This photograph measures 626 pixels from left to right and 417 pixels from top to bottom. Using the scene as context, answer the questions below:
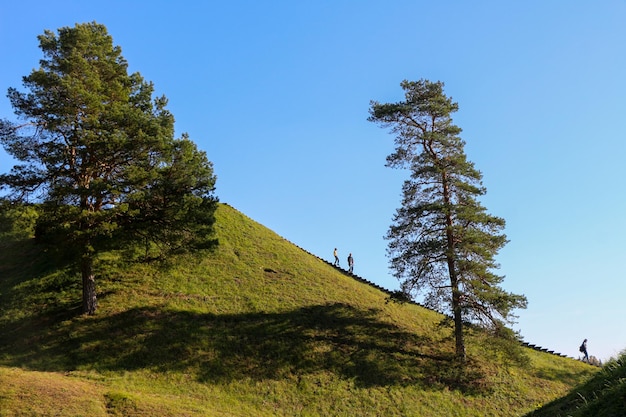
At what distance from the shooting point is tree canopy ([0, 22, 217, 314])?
21375 mm

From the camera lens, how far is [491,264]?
82.3 feet

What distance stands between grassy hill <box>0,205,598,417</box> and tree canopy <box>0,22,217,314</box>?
2544 mm

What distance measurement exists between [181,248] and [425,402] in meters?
14.0

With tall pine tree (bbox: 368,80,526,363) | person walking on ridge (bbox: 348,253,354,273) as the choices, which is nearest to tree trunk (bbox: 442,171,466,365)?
tall pine tree (bbox: 368,80,526,363)

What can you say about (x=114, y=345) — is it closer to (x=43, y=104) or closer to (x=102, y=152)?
(x=102, y=152)

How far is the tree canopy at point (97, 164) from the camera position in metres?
21.4

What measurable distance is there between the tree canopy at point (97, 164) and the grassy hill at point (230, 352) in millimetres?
2544

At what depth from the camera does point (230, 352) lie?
873 inches

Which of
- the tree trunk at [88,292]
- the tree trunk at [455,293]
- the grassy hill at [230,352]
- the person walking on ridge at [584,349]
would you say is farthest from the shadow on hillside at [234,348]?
the person walking on ridge at [584,349]

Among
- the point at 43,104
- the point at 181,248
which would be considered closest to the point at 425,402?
the point at 181,248

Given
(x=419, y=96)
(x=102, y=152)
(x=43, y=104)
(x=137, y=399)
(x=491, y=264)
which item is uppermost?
(x=419, y=96)

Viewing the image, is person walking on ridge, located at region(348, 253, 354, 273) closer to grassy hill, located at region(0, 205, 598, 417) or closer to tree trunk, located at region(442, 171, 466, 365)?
grassy hill, located at region(0, 205, 598, 417)

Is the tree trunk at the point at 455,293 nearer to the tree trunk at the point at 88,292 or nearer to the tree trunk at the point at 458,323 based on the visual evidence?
the tree trunk at the point at 458,323

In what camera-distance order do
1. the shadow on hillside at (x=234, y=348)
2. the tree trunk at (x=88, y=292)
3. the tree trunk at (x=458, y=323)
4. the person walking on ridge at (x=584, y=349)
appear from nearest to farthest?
the shadow on hillside at (x=234, y=348) → the tree trunk at (x=88, y=292) → the tree trunk at (x=458, y=323) → the person walking on ridge at (x=584, y=349)
